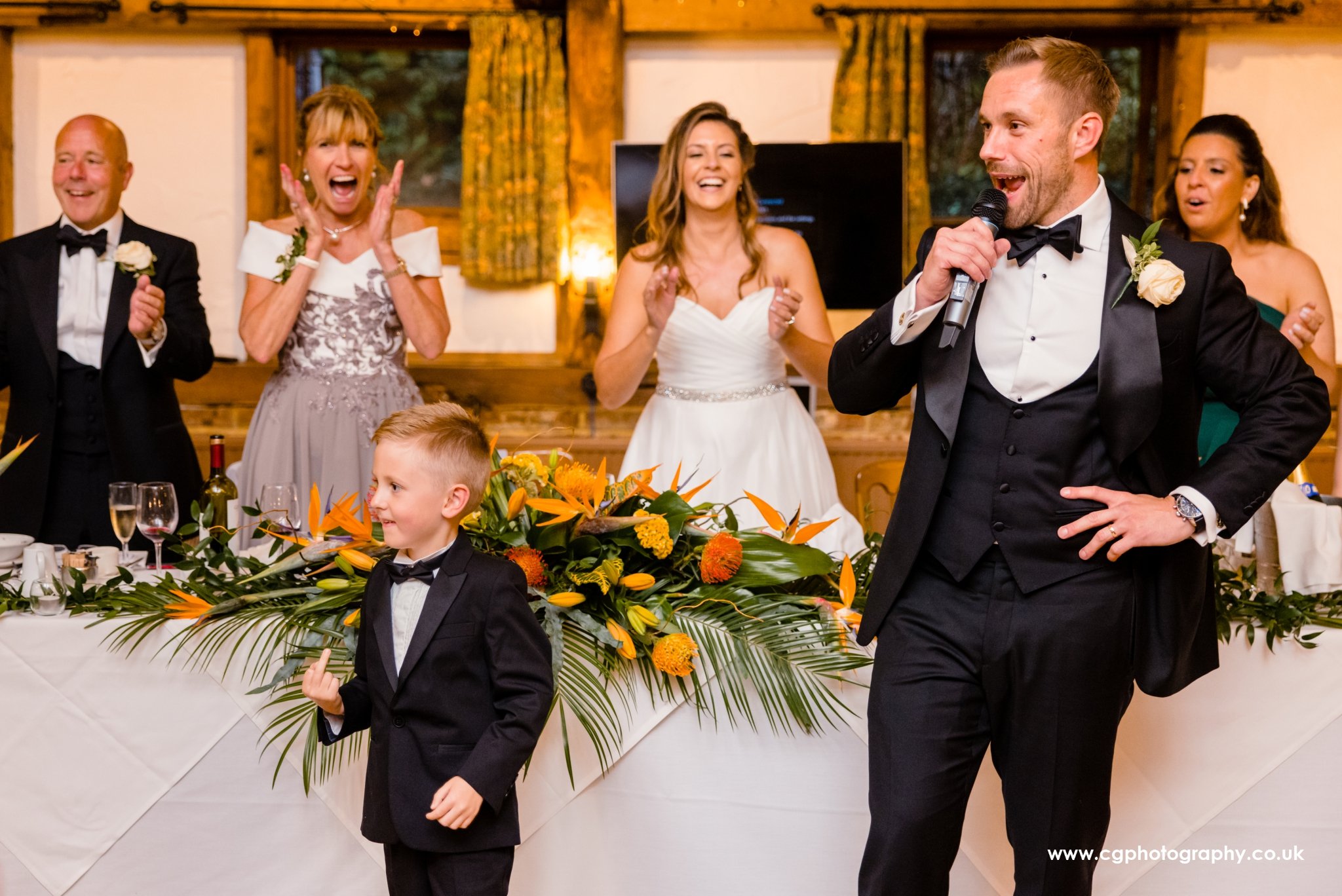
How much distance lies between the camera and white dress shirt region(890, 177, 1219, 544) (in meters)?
1.85

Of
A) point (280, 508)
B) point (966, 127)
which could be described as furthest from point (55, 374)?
point (966, 127)

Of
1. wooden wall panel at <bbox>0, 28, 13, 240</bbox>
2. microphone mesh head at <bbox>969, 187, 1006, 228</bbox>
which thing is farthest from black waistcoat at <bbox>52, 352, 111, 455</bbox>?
wooden wall panel at <bbox>0, 28, 13, 240</bbox>

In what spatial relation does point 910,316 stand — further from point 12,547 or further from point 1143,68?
point 1143,68

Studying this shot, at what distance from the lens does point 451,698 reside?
1871mm

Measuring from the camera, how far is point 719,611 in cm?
228

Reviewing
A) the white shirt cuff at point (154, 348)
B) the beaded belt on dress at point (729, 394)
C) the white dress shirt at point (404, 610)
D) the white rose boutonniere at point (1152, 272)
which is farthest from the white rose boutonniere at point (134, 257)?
the white rose boutonniere at point (1152, 272)

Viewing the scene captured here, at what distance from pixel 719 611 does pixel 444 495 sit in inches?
25.0

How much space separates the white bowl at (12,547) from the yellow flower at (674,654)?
4.93 ft

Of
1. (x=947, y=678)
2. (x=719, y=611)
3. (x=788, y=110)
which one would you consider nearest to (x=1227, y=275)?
(x=947, y=678)

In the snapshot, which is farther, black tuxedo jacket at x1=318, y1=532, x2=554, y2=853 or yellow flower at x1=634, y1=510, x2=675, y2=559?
yellow flower at x1=634, y1=510, x2=675, y2=559

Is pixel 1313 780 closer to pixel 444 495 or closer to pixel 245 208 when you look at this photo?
pixel 444 495

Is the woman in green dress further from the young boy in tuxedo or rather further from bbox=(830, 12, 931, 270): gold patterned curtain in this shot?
bbox=(830, 12, 931, 270): gold patterned curtain

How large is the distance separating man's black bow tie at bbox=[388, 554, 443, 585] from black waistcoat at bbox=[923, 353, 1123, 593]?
0.81 metres

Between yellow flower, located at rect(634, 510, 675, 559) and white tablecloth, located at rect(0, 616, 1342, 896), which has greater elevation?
yellow flower, located at rect(634, 510, 675, 559)
